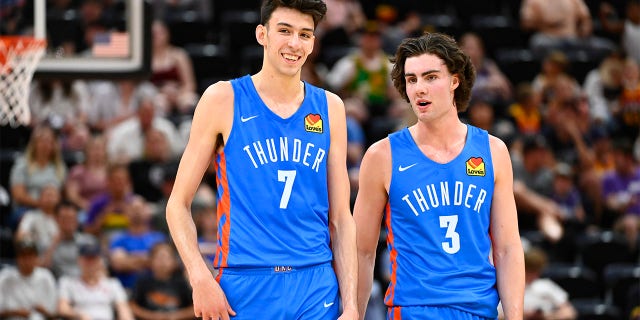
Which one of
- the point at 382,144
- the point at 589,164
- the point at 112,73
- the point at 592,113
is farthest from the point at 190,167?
the point at 592,113

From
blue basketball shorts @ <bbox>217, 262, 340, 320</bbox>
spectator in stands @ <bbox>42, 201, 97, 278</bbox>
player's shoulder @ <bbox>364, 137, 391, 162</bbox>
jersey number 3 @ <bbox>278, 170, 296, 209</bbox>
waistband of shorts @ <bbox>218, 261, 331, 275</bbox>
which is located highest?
player's shoulder @ <bbox>364, 137, 391, 162</bbox>

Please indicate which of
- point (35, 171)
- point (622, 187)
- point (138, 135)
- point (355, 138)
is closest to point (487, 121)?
point (355, 138)

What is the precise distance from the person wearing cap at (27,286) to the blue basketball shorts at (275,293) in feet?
19.8

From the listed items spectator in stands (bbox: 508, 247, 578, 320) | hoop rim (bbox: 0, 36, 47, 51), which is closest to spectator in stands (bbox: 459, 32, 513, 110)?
spectator in stands (bbox: 508, 247, 578, 320)

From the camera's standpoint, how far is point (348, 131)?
42.2ft

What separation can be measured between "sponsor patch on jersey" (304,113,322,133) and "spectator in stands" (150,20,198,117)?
8.28 meters

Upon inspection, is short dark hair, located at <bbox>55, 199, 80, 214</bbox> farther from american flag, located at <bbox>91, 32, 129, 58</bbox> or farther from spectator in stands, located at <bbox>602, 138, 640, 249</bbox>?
spectator in stands, located at <bbox>602, 138, 640, 249</bbox>

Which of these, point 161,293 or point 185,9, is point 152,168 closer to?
point 161,293

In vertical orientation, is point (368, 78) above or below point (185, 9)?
below

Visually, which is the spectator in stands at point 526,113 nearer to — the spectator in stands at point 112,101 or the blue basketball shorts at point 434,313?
the spectator in stands at point 112,101

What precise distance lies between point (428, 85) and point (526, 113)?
9212 millimetres

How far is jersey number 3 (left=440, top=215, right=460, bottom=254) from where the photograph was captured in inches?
223

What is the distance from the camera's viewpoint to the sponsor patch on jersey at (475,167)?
5.79 m

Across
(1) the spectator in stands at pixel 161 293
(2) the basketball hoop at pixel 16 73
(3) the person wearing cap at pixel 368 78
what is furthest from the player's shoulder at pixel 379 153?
(3) the person wearing cap at pixel 368 78
